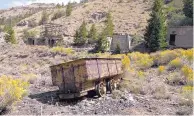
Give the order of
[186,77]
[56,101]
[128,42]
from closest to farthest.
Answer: [56,101], [186,77], [128,42]

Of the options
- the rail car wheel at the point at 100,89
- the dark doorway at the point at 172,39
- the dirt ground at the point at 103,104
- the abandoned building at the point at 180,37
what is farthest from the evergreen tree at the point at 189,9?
the rail car wheel at the point at 100,89

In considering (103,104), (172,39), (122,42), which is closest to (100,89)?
(103,104)

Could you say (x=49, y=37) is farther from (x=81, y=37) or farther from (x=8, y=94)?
(x=8, y=94)

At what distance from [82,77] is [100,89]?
1165mm

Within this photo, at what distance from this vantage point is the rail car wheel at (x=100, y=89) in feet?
46.5

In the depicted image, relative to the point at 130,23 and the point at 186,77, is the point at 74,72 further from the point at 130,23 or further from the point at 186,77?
the point at 130,23

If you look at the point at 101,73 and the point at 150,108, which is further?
the point at 101,73

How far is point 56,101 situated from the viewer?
13.9 metres

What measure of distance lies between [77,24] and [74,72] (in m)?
57.1

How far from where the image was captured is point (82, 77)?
45.0 ft

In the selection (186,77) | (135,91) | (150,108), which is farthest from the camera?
(186,77)

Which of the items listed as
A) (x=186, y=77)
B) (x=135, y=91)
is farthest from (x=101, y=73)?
(x=186, y=77)

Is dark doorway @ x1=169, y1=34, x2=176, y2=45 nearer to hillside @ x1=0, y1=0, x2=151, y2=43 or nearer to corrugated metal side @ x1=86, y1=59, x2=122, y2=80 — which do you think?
hillside @ x1=0, y1=0, x2=151, y2=43

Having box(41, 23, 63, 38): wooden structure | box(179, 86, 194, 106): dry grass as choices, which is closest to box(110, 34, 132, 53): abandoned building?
box(41, 23, 63, 38): wooden structure
